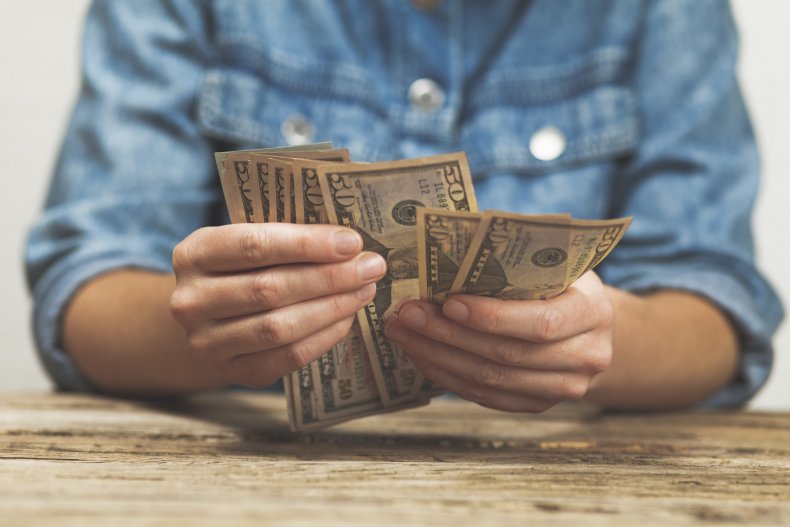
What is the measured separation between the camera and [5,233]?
193 cm

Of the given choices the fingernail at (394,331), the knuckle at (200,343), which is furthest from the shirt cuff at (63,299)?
the fingernail at (394,331)

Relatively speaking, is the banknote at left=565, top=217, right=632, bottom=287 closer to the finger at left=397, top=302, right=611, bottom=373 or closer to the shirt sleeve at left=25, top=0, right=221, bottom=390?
the finger at left=397, top=302, right=611, bottom=373

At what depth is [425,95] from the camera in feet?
4.06

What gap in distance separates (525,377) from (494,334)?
0.20 feet

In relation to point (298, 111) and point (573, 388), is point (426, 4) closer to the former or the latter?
point (298, 111)

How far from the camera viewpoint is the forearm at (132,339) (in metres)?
0.93

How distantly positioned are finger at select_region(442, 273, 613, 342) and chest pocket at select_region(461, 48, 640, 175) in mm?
569

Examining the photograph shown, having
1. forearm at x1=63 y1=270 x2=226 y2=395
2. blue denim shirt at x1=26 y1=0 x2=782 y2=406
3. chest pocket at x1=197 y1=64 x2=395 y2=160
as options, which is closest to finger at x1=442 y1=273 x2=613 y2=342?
forearm at x1=63 y1=270 x2=226 y2=395

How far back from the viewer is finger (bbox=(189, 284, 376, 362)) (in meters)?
0.64

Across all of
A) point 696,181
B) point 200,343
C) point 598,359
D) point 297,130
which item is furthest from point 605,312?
point 297,130

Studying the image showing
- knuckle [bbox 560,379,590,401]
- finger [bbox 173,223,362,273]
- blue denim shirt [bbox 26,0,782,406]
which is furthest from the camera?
blue denim shirt [bbox 26,0,782,406]

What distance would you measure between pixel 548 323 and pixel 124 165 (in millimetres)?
740

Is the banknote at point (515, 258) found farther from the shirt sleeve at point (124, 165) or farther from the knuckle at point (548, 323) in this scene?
the shirt sleeve at point (124, 165)

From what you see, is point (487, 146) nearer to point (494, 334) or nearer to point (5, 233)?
point (494, 334)
